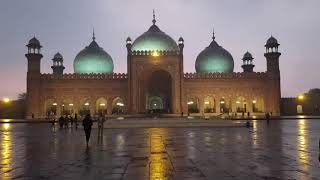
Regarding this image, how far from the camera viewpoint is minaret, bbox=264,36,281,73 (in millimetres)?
41312

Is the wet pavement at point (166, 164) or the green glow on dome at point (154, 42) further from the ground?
the green glow on dome at point (154, 42)

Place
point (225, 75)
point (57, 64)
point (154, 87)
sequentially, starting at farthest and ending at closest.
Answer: point (57, 64)
point (154, 87)
point (225, 75)

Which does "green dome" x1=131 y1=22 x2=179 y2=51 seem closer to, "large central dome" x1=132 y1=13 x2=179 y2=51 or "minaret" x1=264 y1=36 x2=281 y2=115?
"large central dome" x1=132 y1=13 x2=179 y2=51

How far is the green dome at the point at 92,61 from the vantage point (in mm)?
43531

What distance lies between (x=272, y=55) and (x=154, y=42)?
39.6 feet

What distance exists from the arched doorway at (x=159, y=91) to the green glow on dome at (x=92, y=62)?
531cm

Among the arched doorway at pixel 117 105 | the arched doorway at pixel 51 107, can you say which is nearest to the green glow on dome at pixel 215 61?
the arched doorway at pixel 117 105

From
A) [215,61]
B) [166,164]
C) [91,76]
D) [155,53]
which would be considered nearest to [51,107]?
[91,76]

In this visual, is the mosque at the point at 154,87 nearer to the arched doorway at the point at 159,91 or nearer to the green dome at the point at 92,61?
the arched doorway at the point at 159,91

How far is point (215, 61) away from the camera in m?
44.3

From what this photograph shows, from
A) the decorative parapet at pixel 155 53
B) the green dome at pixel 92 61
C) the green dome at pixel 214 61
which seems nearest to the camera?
the decorative parapet at pixel 155 53

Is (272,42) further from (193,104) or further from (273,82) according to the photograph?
(193,104)

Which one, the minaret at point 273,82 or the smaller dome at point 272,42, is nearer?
the minaret at point 273,82

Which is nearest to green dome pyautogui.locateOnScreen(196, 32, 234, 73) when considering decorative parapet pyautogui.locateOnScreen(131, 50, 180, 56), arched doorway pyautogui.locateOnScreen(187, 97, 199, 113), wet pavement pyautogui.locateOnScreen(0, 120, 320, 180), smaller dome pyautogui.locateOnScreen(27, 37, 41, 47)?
arched doorway pyautogui.locateOnScreen(187, 97, 199, 113)
